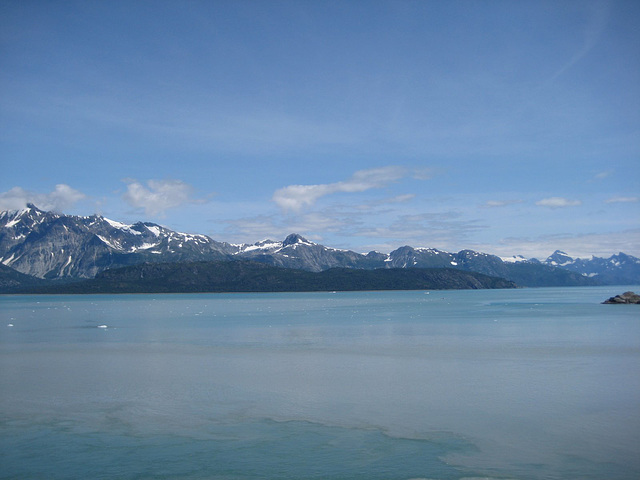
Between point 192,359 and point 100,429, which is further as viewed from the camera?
point 192,359

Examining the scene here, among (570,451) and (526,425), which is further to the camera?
(526,425)

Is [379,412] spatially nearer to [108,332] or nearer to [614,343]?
[614,343]

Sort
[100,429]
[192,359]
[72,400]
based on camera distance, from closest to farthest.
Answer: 1. [100,429]
2. [72,400]
3. [192,359]

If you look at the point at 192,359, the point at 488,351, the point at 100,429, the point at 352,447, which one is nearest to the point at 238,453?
the point at 352,447

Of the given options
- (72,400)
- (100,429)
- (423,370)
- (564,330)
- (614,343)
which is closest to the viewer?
(100,429)

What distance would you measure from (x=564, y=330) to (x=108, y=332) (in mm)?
51777

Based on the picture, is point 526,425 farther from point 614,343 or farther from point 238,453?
point 614,343

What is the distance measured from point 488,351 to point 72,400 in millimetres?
29615

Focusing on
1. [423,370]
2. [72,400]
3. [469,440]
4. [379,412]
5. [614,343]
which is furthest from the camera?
[614,343]

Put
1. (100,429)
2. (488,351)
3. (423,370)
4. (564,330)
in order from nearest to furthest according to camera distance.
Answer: (100,429), (423,370), (488,351), (564,330)

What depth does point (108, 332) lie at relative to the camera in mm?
61344

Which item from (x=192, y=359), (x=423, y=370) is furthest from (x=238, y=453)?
(x=192, y=359)

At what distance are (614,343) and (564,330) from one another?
13023mm

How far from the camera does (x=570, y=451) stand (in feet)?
55.9
